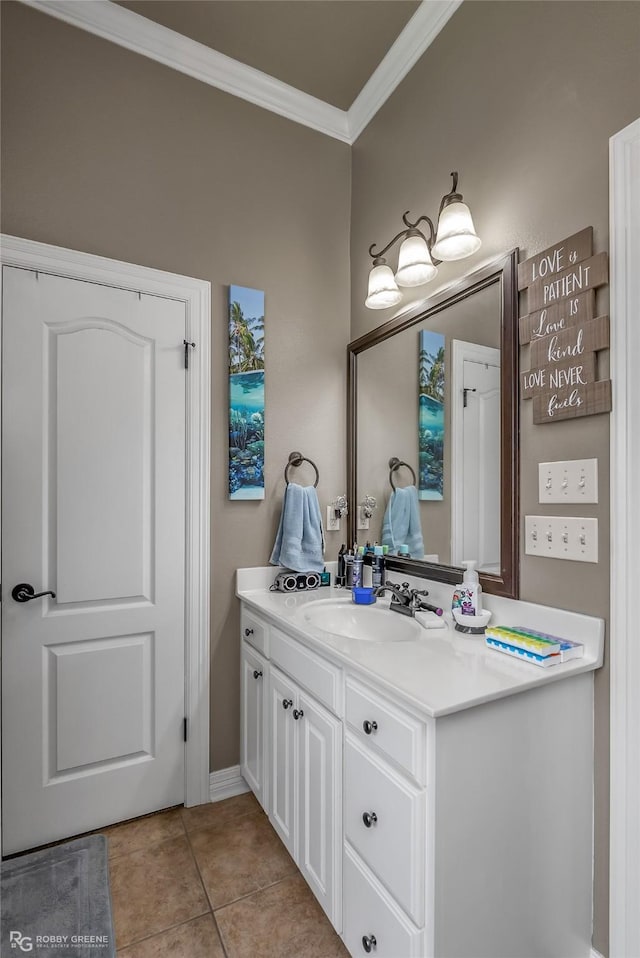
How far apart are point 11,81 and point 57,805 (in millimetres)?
2512

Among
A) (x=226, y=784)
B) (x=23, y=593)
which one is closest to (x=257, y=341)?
(x=23, y=593)

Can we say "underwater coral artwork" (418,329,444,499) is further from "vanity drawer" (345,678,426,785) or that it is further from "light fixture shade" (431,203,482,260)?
"vanity drawer" (345,678,426,785)

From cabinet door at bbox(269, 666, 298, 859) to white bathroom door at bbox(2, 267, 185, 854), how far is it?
47cm

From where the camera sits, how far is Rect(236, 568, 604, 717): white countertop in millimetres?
1024

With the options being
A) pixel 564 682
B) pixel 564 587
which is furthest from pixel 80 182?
pixel 564 682

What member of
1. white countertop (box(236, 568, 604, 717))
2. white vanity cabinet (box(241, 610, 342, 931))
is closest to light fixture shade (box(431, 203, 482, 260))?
white countertop (box(236, 568, 604, 717))

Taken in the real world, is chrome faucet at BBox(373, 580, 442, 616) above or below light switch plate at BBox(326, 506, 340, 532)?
below

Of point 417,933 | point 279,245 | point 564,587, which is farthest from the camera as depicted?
point 279,245

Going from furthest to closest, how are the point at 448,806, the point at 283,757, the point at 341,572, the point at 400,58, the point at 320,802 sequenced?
the point at 341,572, the point at 400,58, the point at 283,757, the point at 320,802, the point at 448,806

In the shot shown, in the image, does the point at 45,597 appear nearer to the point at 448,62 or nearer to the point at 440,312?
the point at 440,312

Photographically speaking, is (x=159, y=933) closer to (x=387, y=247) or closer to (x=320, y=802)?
(x=320, y=802)

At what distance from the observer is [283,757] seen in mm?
1605

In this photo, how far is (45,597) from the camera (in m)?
1.74

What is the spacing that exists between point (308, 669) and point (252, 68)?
2.35 m
